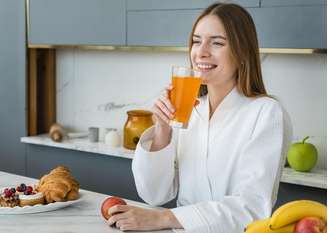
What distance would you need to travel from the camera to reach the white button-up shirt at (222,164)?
5.32ft

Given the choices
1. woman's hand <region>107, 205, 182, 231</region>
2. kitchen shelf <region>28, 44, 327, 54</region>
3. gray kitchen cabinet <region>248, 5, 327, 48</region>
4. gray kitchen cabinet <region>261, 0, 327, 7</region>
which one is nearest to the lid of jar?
kitchen shelf <region>28, 44, 327, 54</region>

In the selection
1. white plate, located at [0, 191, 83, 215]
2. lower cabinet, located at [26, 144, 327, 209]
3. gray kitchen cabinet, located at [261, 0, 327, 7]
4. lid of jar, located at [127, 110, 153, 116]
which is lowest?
lower cabinet, located at [26, 144, 327, 209]

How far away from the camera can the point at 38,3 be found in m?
3.54

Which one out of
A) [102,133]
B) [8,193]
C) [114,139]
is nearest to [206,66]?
[8,193]

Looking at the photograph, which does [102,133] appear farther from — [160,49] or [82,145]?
[160,49]

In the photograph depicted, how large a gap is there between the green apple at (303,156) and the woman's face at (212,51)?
3.23 ft

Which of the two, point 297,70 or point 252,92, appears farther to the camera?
point 297,70

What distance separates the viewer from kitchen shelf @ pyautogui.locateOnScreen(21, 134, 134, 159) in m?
3.20

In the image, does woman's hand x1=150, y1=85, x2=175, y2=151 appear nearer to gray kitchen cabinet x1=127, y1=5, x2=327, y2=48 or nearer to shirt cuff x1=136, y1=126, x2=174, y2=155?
shirt cuff x1=136, y1=126, x2=174, y2=155

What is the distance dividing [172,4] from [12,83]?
1350 mm

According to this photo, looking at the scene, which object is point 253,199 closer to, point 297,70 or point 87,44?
point 297,70

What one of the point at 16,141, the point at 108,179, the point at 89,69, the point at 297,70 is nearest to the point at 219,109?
the point at 297,70

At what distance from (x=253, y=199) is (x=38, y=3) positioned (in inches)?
94.2

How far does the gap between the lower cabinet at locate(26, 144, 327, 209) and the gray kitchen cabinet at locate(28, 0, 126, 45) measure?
2.31ft
